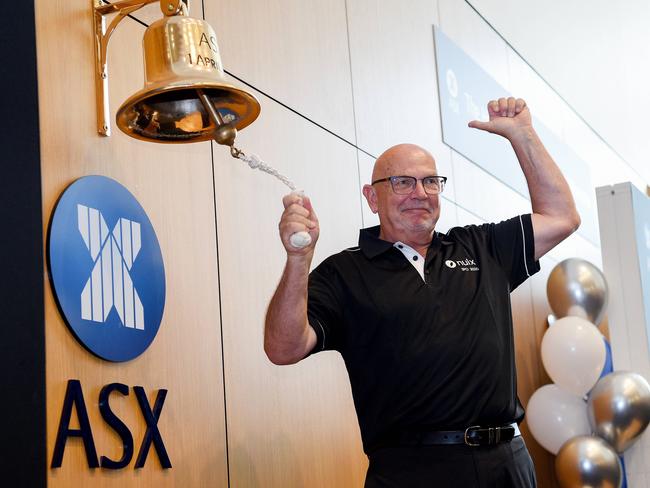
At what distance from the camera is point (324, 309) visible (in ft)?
7.88

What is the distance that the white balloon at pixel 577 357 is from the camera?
4.84m

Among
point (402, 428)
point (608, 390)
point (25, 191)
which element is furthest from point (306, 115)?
point (608, 390)

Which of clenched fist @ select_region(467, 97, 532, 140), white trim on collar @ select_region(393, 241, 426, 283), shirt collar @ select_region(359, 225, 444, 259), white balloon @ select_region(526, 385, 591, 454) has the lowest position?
white balloon @ select_region(526, 385, 591, 454)

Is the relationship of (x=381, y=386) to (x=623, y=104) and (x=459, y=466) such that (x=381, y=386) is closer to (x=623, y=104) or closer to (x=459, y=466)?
(x=459, y=466)

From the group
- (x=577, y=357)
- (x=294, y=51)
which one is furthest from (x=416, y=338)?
(x=577, y=357)

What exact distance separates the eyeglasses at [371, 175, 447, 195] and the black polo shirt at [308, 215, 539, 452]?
0.18 metres

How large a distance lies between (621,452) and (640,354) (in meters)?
0.53

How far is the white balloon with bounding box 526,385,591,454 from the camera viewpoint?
4918 mm

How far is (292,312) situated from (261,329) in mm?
699

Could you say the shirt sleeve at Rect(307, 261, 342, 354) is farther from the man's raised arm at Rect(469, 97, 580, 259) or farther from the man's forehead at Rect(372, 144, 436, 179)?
the man's raised arm at Rect(469, 97, 580, 259)

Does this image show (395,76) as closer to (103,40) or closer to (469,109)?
(469,109)

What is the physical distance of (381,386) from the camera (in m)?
2.38

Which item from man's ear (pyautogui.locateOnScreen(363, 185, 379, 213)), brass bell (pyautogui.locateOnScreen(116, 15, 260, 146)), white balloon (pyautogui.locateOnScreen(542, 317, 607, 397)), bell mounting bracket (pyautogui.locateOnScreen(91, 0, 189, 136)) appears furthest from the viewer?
white balloon (pyautogui.locateOnScreen(542, 317, 607, 397))

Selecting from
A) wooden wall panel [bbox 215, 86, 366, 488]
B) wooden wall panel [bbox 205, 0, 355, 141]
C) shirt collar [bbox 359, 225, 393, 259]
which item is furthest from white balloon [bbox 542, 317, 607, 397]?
shirt collar [bbox 359, 225, 393, 259]
